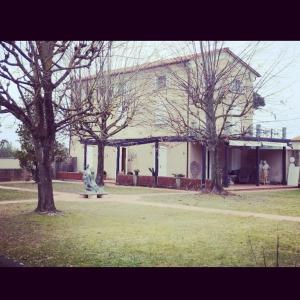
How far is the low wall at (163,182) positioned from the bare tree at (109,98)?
2.20 meters

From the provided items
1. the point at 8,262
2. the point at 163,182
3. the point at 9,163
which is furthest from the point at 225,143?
the point at 8,262

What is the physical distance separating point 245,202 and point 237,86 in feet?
13.6

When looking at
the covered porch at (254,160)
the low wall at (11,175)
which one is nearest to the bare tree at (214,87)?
the covered porch at (254,160)

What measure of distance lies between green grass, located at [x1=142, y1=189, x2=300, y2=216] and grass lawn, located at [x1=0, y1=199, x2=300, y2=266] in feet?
5.16

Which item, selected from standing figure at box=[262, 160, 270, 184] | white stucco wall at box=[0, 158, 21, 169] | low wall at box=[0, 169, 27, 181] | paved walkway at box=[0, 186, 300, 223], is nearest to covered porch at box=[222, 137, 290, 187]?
standing figure at box=[262, 160, 270, 184]

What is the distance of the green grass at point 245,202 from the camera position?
10211 millimetres

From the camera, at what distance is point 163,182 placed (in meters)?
16.8

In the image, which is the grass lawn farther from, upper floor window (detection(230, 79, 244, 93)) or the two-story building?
upper floor window (detection(230, 79, 244, 93))

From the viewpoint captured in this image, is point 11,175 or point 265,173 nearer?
point 11,175

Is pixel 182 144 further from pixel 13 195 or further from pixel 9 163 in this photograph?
pixel 9 163

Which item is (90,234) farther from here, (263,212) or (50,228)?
(263,212)
